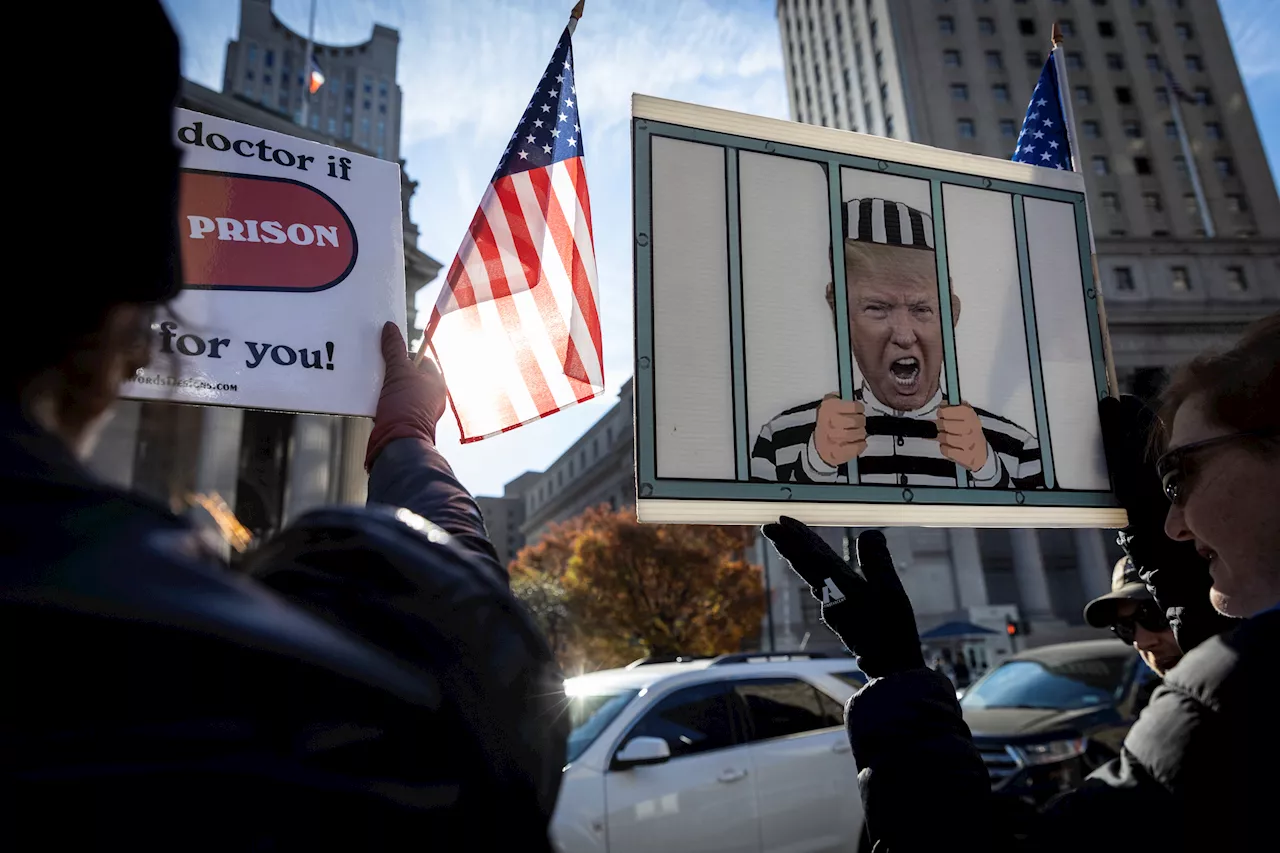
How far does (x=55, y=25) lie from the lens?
758mm

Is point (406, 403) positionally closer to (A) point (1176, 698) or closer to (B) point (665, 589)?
(A) point (1176, 698)

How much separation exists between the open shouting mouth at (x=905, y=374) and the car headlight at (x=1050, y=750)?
5547 mm

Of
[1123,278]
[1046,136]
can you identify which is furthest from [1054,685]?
[1123,278]

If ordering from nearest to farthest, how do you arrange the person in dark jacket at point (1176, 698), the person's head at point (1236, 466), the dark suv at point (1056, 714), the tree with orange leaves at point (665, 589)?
the person in dark jacket at point (1176, 698) < the person's head at point (1236, 466) < the dark suv at point (1056, 714) < the tree with orange leaves at point (665, 589)

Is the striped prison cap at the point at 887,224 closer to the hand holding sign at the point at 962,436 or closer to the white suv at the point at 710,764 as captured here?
the hand holding sign at the point at 962,436

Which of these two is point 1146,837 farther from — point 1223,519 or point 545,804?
point 545,804

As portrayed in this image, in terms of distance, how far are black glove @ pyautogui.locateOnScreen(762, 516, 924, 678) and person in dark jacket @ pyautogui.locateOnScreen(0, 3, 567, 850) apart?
0.99 meters

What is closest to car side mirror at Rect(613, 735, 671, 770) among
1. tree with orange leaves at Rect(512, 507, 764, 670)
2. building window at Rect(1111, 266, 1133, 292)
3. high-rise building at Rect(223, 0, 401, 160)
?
tree with orange leaves at Rect(512, 507, 764, 670)

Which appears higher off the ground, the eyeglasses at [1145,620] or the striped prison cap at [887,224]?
the striped prison cap at [887,224]

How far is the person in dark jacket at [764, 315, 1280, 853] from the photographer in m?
1.01

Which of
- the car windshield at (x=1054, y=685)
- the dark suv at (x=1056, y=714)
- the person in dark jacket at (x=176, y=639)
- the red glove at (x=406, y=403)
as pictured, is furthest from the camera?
the car windshield at (x=1054, y=685)

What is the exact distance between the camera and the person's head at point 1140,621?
9.45 ft

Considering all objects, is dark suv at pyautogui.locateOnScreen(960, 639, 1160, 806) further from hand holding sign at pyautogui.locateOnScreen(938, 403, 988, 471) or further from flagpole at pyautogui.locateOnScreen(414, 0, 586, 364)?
flagpole at pyautogui.locateOnScreen(414, 0, 586, 364)

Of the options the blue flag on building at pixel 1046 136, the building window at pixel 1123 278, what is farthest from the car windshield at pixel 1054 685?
the building window at pixel 1123 278
